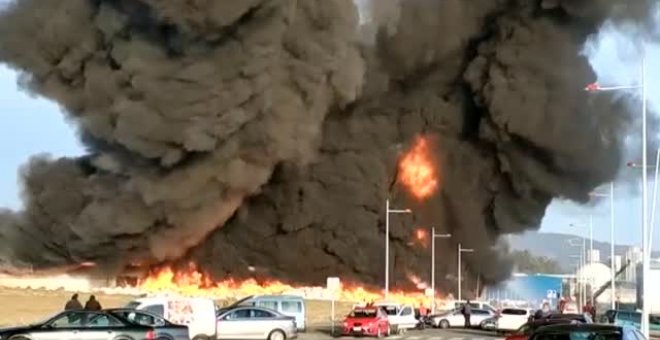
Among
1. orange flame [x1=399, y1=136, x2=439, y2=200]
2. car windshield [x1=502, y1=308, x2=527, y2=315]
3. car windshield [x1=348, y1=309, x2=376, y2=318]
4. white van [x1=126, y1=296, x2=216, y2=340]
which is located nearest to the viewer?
white van [x1=126, y1=296, x2=216, y2=340]

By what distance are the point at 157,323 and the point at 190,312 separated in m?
5.76

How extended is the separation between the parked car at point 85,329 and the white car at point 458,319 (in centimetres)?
3795

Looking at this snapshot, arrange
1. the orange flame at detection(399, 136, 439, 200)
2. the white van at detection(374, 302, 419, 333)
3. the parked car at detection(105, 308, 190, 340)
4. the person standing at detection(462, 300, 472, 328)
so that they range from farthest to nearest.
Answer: the orange flame at detection(399, 136, 439, 200) → the person standing at detection(462, 300, 472, 328) → the white van at detection(374, 302, 419, 333) → the parked car at detection(105, 308, 190, 340)

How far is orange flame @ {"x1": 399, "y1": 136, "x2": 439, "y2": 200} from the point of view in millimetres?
79750

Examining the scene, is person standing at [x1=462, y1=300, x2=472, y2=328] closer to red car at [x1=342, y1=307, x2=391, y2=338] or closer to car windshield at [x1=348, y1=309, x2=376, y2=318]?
red car at [x1=342, y1=307, x2=391, y2=338]

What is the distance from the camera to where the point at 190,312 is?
33.8 metres

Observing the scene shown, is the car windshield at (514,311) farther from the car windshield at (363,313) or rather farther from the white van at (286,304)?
the white van at (286,304)

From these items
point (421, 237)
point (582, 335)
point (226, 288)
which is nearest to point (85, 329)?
point (582, 335)

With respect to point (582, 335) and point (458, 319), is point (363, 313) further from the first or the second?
point (582, 335)

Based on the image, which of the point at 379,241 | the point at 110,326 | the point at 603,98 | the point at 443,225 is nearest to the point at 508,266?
the point at 443,225

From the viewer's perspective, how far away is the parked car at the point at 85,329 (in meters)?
26.1

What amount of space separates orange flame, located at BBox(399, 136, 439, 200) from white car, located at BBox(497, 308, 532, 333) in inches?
1020

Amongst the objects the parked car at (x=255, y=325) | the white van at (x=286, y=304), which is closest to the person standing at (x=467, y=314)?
the white van at (x=286, y=304)

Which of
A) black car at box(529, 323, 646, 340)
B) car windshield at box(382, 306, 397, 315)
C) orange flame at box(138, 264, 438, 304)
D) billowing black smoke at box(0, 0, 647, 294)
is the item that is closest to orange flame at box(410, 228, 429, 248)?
billowing black smoke at box(0, 0, 647, 294)
